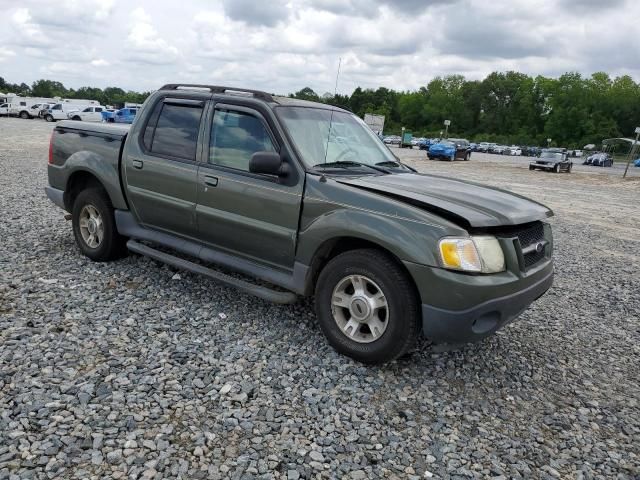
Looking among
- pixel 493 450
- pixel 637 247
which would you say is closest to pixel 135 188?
pixel 493 450

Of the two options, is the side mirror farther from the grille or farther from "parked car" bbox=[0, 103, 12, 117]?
"parked car" bbox=[0, 103, 12, 117]

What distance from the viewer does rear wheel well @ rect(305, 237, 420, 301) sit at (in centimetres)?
354

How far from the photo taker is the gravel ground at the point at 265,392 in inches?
106

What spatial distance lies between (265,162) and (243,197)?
1.75 feet

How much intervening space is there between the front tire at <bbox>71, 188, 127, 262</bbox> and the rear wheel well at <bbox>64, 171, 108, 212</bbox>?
10cm

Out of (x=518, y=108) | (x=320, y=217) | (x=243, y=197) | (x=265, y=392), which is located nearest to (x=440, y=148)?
(x=243, y=197)

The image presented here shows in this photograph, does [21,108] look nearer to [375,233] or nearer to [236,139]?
[236,139]

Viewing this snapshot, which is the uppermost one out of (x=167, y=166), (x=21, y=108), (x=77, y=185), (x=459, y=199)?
(x=459, y=199)

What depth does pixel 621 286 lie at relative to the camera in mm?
6438

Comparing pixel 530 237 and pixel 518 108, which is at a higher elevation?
pixel 518 108

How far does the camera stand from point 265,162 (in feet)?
12.0

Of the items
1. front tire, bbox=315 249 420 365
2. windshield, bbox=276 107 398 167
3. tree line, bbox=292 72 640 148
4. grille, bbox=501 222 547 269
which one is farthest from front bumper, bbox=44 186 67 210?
tree line, bbox=292 72 640 148

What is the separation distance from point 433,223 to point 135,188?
10.0ft

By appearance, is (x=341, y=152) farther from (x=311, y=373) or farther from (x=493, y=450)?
(x=493, y=450)
